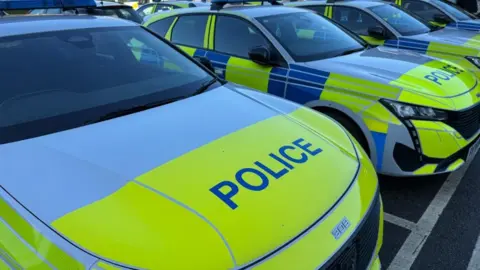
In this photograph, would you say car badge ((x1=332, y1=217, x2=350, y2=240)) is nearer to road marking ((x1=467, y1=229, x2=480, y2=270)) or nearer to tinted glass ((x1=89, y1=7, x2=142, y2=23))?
road marking ((x1=467, y1=229, x2=480, y2=270))

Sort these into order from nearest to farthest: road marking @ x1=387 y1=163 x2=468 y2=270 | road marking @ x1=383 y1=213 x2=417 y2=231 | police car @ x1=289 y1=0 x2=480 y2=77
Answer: road marking @ x1=387 y1=163 x2=468 y2=270 → road marking @ x1=383 y1=213 x2=417 y2=231 → police car @ x1=289 y1=0 x2=480 y2=77

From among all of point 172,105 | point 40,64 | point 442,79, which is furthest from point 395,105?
point 40,64

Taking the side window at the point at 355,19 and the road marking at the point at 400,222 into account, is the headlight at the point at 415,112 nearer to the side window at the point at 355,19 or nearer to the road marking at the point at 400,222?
the road marking at the point at 400,222

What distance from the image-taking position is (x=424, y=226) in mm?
2943

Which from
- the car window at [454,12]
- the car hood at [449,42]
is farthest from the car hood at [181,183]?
the car window at [454,12]

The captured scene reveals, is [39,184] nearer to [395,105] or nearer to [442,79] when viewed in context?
[395,105]

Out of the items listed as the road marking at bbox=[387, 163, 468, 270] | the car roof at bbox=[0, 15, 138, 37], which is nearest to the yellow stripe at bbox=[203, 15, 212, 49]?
the car roof at bbox=[0, 15, 138, 37]

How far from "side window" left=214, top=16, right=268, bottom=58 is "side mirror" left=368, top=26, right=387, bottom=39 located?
2287 millimetres

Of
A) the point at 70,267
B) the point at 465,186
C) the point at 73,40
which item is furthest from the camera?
the point at 465,186

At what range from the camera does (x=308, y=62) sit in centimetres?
367

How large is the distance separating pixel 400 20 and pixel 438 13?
2118 millimetres

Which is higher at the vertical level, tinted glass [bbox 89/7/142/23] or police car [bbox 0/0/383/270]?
tinted glass [bbox 89/7/142/23]

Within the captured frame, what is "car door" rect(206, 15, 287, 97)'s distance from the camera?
3.72 m

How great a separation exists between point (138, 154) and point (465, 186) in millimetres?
3019
